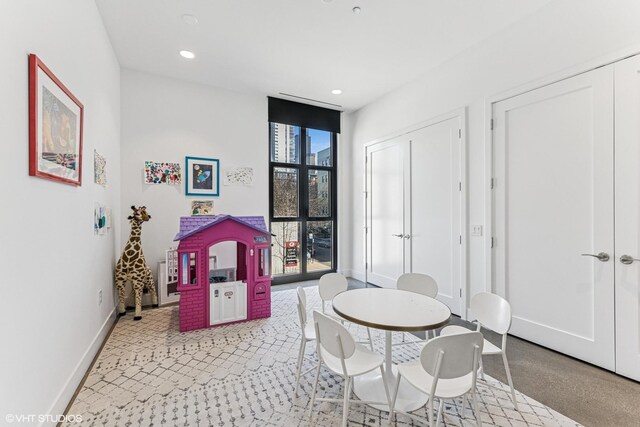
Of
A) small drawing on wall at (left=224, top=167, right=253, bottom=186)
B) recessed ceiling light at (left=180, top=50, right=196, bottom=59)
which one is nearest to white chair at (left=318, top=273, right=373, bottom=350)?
small drawing on wall at (left=224, top=167, right=253, bottom=186)

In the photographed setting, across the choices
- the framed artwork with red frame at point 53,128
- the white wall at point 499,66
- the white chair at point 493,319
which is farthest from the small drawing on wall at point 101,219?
the white wall at point 499,66

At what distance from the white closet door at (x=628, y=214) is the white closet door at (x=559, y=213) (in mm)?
47

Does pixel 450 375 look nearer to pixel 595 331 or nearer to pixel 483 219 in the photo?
pixel 595 331

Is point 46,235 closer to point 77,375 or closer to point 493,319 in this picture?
point 77,375

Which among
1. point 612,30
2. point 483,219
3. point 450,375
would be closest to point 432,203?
point 483,219

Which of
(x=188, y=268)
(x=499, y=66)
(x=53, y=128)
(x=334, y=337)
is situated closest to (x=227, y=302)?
(x=188, y=268)

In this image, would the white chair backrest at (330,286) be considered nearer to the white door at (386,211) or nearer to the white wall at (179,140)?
the white door at (386,211)

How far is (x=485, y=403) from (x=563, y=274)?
4.59ft

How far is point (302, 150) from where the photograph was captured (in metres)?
5.04

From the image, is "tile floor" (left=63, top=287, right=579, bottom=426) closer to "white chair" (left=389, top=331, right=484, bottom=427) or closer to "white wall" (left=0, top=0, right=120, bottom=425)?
"white wall" (left=0, top=0, right=120, bottom=425)

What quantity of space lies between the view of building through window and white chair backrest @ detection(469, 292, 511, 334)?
3.33m

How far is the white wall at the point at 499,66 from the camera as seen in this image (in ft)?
7.17

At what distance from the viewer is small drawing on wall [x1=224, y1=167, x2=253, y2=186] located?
4.36 m

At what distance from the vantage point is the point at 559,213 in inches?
98.3
